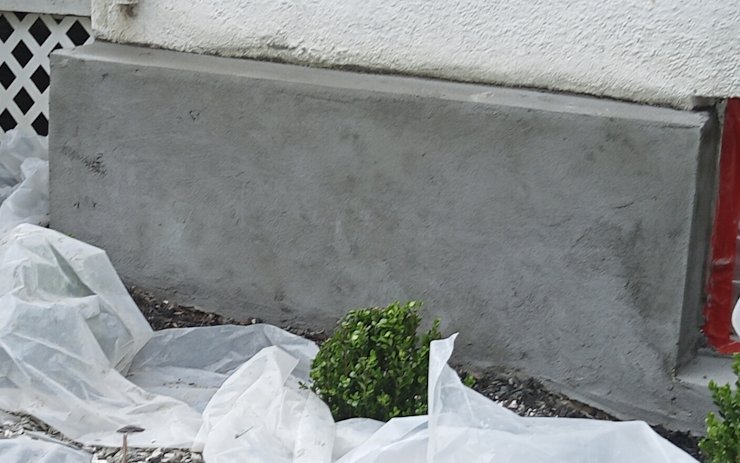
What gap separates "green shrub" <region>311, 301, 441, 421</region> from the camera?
11.1ft

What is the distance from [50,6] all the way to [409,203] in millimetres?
2781

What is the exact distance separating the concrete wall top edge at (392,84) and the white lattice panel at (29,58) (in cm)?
119

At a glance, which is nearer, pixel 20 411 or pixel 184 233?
pixel 20 411

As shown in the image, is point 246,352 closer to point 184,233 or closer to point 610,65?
point 184,233

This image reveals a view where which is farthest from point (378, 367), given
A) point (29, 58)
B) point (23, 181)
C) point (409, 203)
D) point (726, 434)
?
point (29, 58)

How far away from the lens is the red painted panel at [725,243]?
3.59m

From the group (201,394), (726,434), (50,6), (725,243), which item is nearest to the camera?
(726,434)

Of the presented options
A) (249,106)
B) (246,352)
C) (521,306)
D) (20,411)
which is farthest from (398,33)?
(20,411)

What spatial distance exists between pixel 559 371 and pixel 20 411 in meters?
1.89

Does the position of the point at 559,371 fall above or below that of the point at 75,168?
below

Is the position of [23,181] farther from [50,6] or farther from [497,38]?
[497,38]

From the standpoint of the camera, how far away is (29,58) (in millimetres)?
5902

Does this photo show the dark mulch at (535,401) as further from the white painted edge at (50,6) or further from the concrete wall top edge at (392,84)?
the white painted edge at (50,6)

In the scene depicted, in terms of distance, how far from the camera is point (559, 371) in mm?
3779
